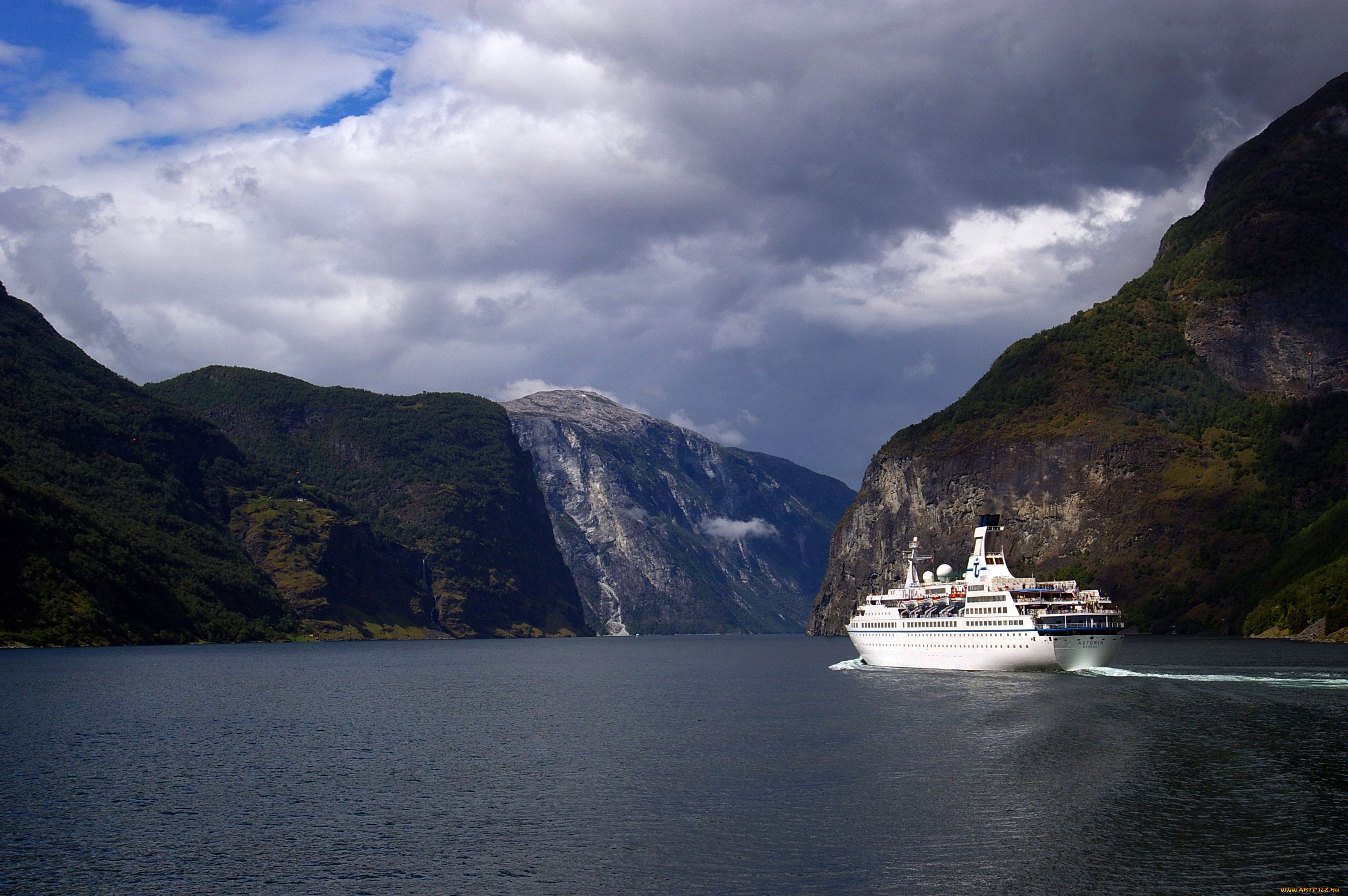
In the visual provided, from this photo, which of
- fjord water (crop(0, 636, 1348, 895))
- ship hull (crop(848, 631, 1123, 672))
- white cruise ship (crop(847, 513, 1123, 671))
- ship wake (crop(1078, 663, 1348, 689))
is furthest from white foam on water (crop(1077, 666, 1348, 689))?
white cruise ship (crop(847, 513, 1123, 671))

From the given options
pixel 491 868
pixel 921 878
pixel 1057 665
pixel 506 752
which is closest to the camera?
pixel 921 878

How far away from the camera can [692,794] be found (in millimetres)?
66438

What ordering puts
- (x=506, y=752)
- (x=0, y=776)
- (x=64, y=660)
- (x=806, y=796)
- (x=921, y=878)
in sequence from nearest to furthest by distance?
(x=921, y=878)
(x=806, y=796)
(x=0, y=776)
(x=506, y=752)
(x=64, y=660)

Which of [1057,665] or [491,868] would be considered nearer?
[491,868]

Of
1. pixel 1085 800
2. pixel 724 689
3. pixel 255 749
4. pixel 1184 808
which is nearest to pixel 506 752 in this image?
pixel 255 749

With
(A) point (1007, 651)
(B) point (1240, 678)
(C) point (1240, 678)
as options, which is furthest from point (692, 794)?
(A) point (1007, 651)

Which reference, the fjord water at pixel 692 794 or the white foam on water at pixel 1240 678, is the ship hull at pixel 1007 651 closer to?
the white foam on water at pixel 1240 678

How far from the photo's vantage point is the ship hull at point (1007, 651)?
146 m

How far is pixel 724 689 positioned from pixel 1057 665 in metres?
45.0

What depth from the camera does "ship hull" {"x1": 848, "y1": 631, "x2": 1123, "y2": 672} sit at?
146500 mm

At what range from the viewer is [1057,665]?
14788 centimetres

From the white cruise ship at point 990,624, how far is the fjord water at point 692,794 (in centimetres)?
2249

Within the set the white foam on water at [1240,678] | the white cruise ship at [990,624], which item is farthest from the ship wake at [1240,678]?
the white cruise ship at [990,624]

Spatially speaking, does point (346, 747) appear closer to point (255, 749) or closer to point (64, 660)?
point (255, 749)
